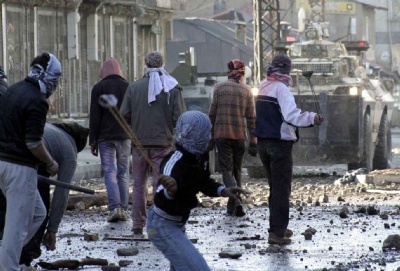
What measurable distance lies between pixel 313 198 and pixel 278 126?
6400 mm

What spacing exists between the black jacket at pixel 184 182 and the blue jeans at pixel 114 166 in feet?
21.8

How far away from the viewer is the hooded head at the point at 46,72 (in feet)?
29.2

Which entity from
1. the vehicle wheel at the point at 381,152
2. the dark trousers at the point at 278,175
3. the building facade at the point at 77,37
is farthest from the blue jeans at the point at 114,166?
the building facade at the point at 77,37

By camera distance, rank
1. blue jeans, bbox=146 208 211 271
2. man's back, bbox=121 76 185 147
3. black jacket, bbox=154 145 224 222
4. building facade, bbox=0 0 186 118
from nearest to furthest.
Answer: blue jeans, bbox=146 208 211 271 → black jacket, bbox=154 145 224 222 → man's back, bbox=121 76 185 147 → building facade, bbox=0 0 186 118

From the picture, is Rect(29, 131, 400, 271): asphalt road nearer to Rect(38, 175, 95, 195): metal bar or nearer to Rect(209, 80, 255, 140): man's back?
Rect(209, 80, 255, 140): man's back

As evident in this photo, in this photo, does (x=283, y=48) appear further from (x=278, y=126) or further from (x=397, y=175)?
(x=278, y=126)

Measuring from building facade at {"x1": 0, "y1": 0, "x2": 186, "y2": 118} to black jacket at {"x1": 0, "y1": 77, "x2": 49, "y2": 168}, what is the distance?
18873 mm

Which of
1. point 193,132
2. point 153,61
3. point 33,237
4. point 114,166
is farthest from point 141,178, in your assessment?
point 193,132

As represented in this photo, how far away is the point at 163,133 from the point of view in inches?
498

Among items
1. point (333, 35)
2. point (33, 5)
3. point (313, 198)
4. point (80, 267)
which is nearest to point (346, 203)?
point (313, 198)

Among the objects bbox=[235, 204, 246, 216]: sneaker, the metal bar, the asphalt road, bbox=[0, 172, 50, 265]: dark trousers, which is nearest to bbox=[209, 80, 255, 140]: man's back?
bbox=[235, 204, 246, 216]: sneaker

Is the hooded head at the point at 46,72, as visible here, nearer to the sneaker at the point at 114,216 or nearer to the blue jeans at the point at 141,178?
the blue jeans at the point at 141,178

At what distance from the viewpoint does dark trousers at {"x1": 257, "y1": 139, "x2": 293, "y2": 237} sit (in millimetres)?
11688

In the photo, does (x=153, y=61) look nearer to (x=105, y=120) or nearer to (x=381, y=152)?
(x=105, y=120)
